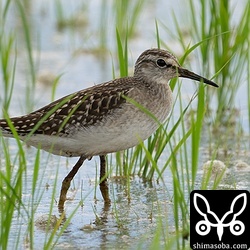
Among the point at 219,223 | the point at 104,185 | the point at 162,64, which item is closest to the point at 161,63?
the point at 162,64

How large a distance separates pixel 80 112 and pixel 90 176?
125 cm

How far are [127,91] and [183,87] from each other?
3.81 m

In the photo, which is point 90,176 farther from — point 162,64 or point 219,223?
point 219,223

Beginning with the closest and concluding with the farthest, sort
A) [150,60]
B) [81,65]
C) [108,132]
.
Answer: [108,132], [150,60], [81,65]

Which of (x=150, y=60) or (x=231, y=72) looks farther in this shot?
(x=231, y=72)

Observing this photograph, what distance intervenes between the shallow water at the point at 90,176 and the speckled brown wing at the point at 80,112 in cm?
34

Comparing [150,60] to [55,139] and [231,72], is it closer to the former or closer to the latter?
[55,139]

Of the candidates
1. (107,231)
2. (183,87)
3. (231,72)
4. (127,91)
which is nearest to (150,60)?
(127,91)

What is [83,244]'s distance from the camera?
6766 mm

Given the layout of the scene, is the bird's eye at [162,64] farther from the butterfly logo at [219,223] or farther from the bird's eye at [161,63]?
the butterfly logo at [219,223]

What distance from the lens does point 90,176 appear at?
857 cm

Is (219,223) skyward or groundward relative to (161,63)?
groundward

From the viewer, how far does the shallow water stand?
6.93 metres

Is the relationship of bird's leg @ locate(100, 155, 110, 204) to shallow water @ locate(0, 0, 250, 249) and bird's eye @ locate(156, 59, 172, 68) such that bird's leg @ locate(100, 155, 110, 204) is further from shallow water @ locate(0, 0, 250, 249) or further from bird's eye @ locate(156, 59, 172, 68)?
bird's eye @ locate(156, 59, 172, 68)
